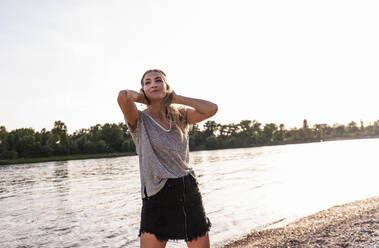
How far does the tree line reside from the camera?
334 feet

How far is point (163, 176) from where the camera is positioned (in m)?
2.85

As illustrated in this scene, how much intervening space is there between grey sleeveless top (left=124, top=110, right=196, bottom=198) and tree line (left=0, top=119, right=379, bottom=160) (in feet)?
309

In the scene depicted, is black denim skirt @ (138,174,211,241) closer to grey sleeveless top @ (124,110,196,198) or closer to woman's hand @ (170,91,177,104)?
grey sleeveless top @ (124,110,196,198)

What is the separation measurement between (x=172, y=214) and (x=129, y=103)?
44.6 inches

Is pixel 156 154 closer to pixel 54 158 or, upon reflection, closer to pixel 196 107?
pixel 196 107

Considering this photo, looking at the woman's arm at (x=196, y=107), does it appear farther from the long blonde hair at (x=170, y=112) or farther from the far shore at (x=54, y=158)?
the far shore at (x=54, y=158)

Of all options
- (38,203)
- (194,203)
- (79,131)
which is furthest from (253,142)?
(194,203)

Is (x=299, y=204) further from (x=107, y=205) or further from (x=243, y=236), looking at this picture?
(x=107, y=205)

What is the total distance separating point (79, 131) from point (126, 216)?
126195 mm

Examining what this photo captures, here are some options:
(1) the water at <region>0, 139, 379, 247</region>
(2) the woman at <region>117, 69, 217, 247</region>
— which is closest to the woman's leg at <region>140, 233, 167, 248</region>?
(2) the woman at <region>117, 69, 217, 247</region>

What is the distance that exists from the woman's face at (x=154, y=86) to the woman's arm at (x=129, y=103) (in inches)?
4.7

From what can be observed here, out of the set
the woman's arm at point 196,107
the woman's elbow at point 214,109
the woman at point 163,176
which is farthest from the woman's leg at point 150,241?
the woman's elbow at point 214,109

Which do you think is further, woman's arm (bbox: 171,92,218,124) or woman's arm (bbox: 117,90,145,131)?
woman's arm (bbox: 171,92,218,124)

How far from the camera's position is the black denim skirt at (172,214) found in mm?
2891
